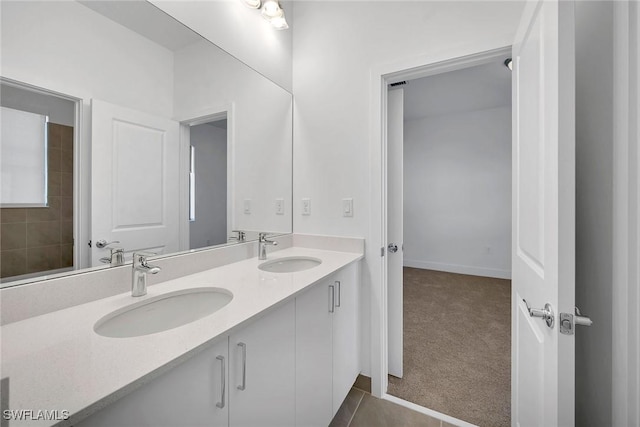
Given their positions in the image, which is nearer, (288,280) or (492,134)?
(288,280)

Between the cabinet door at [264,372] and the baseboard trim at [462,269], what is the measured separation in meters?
4.06

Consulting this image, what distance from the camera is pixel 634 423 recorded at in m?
0.69

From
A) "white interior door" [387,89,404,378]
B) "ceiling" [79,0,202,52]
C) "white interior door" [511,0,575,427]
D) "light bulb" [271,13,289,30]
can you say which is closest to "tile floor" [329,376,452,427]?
"white interior door" [387,89,404,378]

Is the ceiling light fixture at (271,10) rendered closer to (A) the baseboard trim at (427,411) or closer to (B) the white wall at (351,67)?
(B) the white wall at (351,67)

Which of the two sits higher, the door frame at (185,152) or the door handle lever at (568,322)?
the door frame at (185,152)

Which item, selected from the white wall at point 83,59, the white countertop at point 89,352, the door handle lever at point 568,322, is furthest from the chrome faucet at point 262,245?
the door handle lever at point 568,322

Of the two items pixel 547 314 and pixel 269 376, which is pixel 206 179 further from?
pixel 547 314

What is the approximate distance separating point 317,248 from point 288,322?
0.87 meters

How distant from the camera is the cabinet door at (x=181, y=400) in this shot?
0.51 m

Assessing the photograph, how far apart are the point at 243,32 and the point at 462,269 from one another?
4352 mm

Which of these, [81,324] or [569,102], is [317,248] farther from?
[569,102]

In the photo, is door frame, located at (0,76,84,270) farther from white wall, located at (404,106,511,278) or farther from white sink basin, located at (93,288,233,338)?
white wall, located at (404,106,511,278)

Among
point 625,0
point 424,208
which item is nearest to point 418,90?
point 424,208

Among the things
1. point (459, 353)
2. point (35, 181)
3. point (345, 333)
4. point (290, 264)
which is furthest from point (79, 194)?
point (459, 353)
